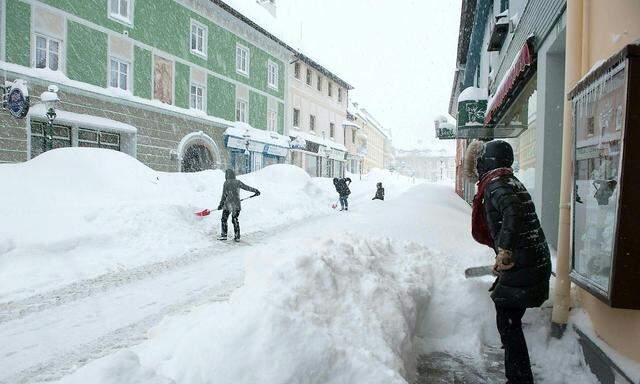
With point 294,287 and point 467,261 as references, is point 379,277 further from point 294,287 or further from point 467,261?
point 467,261

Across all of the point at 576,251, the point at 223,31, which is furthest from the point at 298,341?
the point at 223,31

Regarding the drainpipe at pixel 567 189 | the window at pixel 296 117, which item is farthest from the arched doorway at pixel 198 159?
the drainpipe at pixel 567 189

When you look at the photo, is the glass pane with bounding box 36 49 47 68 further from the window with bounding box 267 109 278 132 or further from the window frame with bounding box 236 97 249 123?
the window with bounding box 267 109 278 132

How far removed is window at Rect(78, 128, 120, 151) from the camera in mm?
15211

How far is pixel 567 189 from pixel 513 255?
136 cm

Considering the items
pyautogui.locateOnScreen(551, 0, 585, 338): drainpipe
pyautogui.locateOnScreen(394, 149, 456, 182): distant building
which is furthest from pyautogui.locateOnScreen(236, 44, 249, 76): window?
pyautogui.locateOnScreen(394, 149, 456, 182): distant building

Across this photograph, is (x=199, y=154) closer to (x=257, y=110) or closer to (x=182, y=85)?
(x=182, y=85)

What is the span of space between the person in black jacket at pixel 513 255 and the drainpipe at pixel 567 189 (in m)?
0.88

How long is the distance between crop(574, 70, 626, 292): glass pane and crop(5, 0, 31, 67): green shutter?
15.0 meters

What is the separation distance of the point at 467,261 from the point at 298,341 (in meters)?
3.11

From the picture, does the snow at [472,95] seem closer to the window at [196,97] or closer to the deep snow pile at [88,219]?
the deep snow pile at [88,219]

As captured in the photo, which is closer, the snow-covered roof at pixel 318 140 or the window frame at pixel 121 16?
the window frame at pixel 121 16

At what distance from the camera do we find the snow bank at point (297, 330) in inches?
98.8

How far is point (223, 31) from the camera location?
21.8 metres
